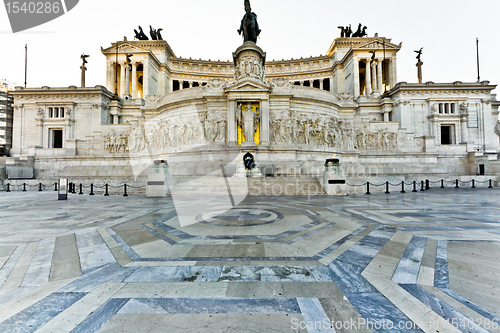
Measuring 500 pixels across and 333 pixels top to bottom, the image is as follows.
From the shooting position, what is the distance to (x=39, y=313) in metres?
2.49

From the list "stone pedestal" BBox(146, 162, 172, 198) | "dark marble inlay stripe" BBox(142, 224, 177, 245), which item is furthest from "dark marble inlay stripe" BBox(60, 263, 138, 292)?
"stone pedestal" BBox(146, 162, 172, 198)

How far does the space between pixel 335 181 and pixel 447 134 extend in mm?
41313

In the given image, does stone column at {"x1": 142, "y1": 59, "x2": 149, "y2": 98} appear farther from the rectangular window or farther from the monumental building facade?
the rectangular window

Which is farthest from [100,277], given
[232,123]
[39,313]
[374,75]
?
[374,75]


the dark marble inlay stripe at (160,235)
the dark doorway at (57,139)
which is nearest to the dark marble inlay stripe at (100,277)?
the dark marble inlay stripe at (160,235)

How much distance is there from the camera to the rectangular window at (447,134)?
132ft

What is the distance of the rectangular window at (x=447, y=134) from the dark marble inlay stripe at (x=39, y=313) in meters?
54.0

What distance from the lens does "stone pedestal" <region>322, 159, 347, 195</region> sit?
15406 mm

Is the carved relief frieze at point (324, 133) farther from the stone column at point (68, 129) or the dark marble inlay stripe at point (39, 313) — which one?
the stone column at point (68, 129)

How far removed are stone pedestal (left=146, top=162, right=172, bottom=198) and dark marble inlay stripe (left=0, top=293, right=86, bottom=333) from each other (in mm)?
12825

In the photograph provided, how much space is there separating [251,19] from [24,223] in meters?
33.2

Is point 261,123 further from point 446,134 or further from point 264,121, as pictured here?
point 446,134

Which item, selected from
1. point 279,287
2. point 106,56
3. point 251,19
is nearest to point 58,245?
point 279,287

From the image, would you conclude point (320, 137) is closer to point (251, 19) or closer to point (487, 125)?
point (251, 19)
